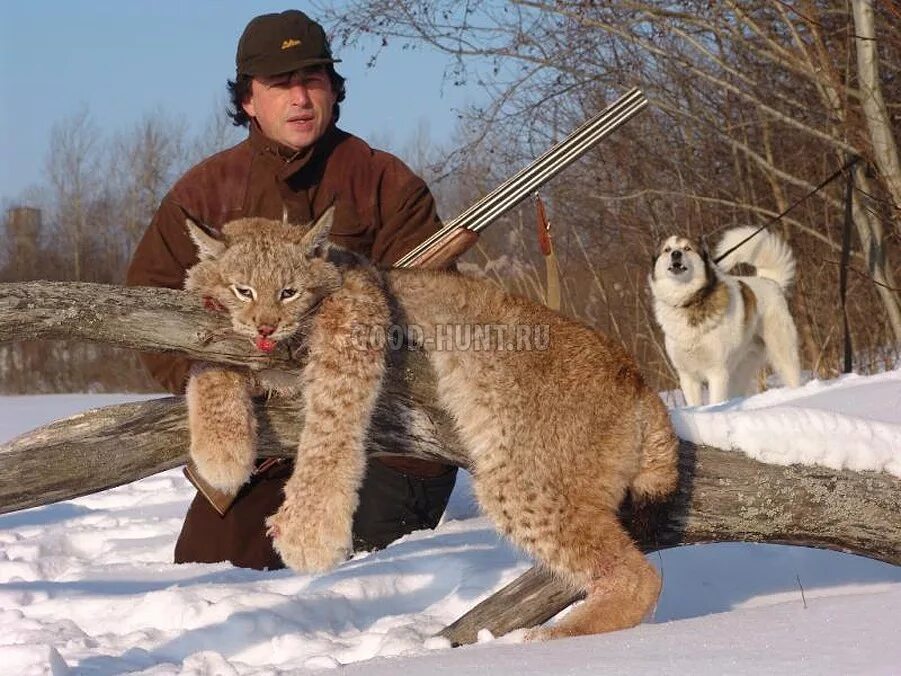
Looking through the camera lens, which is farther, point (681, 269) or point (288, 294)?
point (681, 269)

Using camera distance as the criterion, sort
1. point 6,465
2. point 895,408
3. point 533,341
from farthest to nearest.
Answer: point 895,408
point 533,341
point 6,465

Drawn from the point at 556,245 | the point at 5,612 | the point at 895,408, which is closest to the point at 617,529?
the point at 5,612

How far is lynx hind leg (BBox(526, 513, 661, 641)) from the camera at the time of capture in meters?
3.02

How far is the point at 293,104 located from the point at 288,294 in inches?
66.0

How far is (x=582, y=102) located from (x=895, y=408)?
5.88 meters

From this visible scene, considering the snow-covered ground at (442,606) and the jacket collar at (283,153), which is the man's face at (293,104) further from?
the snow-covered ground at (442,606)

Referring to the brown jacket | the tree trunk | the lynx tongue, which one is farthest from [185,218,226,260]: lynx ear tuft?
the tree trunk

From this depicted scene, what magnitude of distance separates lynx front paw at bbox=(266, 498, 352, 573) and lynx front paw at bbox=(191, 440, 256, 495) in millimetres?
231

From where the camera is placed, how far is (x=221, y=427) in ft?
9.98

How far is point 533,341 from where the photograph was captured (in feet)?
10.7

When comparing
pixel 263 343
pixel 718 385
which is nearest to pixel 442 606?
pixel 263 343

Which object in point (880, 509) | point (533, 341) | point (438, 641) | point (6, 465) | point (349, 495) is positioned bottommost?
point (438, 641)

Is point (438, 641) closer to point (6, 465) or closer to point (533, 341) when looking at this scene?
point (533, 341)

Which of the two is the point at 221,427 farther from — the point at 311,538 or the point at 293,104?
the point at 293,104
